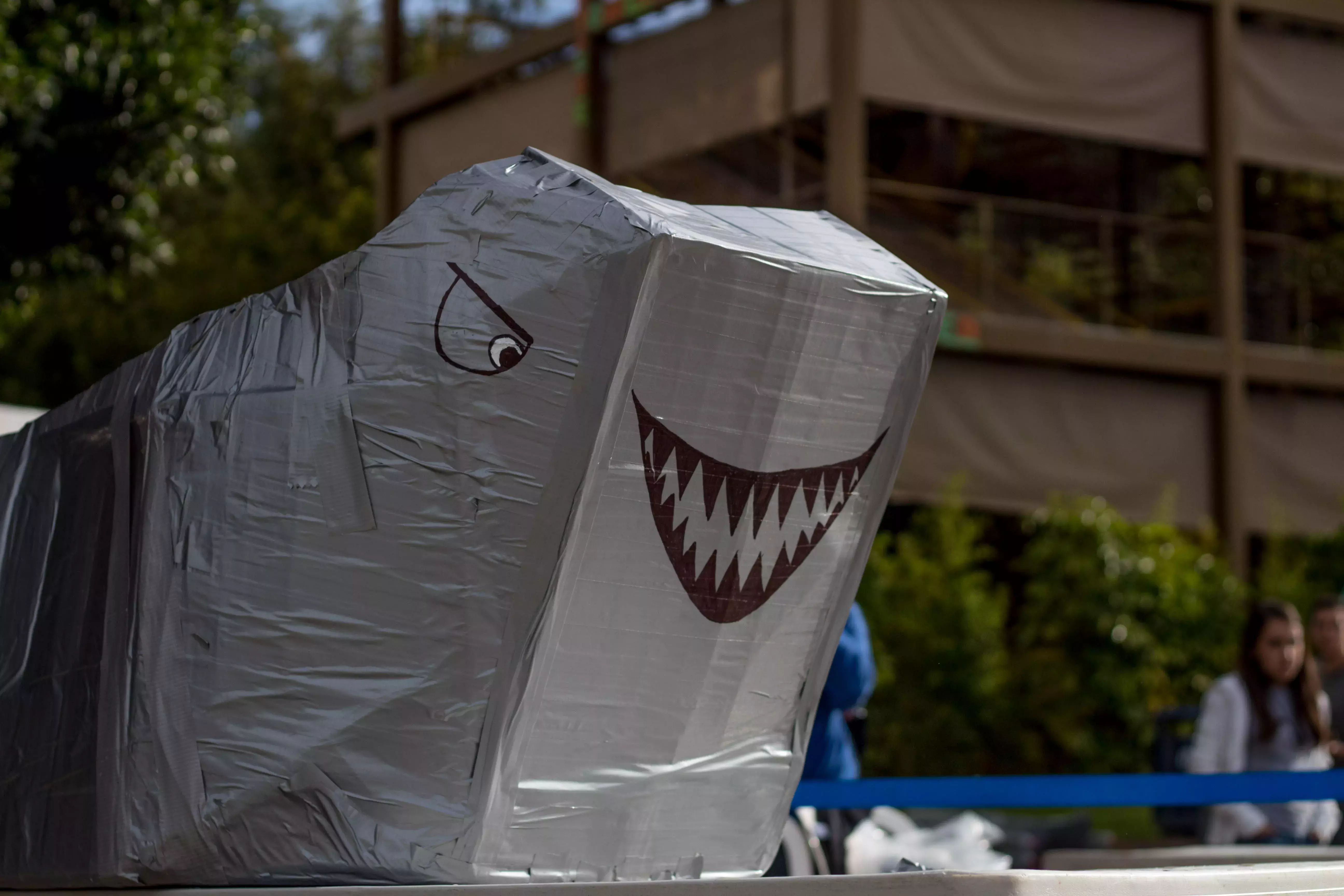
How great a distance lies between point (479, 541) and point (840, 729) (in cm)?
237

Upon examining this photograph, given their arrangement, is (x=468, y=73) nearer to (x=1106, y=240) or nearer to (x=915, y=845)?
(x=1106, y=240)

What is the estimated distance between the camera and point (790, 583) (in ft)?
8.57

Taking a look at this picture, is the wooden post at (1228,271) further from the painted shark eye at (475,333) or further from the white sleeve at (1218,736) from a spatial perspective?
the painted shark eye at (475,333)

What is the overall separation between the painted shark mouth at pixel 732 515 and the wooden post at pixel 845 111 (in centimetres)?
1009

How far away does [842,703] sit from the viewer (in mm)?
4250

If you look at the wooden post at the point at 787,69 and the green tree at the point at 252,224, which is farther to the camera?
the green tree at the point at 252,224

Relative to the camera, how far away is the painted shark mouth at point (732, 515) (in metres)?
2.40

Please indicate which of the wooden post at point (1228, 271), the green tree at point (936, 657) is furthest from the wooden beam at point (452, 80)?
the green tree at point (936, 657)

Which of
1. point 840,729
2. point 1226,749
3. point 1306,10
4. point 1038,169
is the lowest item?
point 1226,749

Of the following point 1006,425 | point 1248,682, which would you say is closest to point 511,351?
point 1248,682

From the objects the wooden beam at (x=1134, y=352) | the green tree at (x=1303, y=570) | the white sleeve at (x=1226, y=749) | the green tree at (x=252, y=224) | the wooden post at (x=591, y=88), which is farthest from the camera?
the green tree at (x=252, y=224)

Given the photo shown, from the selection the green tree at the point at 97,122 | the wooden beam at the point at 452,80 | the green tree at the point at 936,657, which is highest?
the wooden beam at the point at 452,80

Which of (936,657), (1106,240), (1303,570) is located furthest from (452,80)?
(1303,570)

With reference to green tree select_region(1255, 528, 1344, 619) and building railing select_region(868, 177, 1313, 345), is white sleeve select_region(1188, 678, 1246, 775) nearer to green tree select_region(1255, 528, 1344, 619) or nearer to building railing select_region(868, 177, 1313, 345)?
green tree select_region(1255, 528, 1344, 619)
